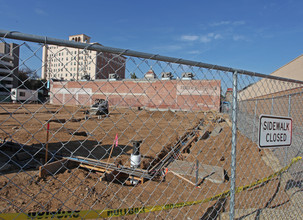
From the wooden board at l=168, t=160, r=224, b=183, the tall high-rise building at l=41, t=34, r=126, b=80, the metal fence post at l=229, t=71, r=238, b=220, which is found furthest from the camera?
the wooden board at l=168, t=160, r=224, b=183

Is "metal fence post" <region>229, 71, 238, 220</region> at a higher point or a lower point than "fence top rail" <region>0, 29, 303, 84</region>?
lower

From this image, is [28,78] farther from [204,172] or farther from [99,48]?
[204,172]

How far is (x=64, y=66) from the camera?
4.68 feet

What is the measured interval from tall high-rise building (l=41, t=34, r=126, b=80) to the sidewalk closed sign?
1.83 metres

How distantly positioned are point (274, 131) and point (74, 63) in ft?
8.21

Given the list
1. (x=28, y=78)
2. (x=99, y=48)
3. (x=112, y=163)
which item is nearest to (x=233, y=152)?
(x=99, y=48)

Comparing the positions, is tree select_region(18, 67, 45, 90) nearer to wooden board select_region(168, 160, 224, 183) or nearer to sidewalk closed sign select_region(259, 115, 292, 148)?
sidewalk closed sign select_region(259, 115, 292, 148)

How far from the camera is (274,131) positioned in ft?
8.04

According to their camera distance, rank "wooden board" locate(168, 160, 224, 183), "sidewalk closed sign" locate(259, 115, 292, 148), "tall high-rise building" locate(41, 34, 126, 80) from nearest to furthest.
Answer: "tall high-rise building" locate(41, 34, 126, 80) → "sidewalk closed sign" locate(259, 115, 292, 148) → "wooden board" locate(168, 160, 224, 183)

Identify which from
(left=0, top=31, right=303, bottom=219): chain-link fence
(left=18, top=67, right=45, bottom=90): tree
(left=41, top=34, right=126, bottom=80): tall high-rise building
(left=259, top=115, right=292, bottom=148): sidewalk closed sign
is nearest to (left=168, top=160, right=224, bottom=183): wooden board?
(left=0, top=31, right=303, bottom=219): chain-link fence

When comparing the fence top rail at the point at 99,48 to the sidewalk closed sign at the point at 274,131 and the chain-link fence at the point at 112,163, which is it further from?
the sidewalk closed sign at the point at 274,131

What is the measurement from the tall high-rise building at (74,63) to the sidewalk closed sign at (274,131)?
183 centimetres

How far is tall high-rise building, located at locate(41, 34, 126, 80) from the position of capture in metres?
1.42

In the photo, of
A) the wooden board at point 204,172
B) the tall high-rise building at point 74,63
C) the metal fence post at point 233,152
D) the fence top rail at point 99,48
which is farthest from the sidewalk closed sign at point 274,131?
the wooden board at point 204,172
